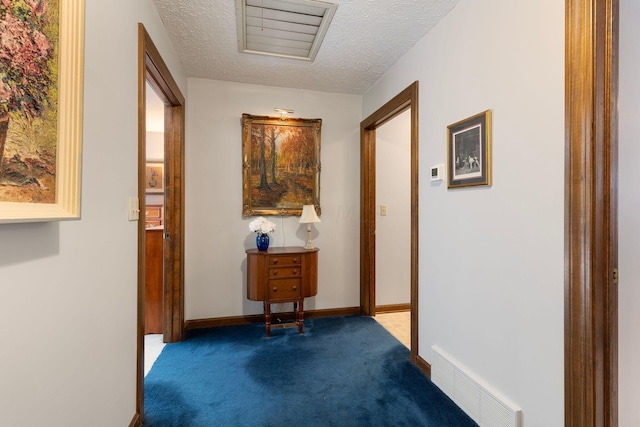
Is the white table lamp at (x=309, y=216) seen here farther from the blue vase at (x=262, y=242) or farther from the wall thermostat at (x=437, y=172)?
the wall thermostat at (x=437, y=172)

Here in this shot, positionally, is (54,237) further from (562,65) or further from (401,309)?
(401,309)

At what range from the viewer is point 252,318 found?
3133mm

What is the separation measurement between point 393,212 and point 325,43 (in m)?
1.95

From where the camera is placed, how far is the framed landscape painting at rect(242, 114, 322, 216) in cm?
308

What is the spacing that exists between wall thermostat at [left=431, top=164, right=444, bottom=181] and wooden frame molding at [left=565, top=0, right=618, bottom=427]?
0.86 m

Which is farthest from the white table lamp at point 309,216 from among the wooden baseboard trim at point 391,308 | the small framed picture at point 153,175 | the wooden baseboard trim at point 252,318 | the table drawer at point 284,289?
the small framed picture at point 153,175

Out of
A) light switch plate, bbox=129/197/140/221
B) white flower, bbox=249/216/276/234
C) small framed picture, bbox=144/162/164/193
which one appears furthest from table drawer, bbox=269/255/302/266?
small framed picture, bbox=144/162/164/193

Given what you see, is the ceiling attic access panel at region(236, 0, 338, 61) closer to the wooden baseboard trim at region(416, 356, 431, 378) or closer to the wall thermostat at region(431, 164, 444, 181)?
the wall thermostat at region(431, 164, 444, 181)

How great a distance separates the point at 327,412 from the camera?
1767 millimetres

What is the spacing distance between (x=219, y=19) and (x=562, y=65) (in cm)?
199

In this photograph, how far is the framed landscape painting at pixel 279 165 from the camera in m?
3.08

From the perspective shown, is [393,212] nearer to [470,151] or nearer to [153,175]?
[470,151]

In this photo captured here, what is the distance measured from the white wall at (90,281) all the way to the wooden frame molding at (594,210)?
188cm

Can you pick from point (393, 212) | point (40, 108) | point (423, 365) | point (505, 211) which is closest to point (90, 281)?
point (40, 108)
